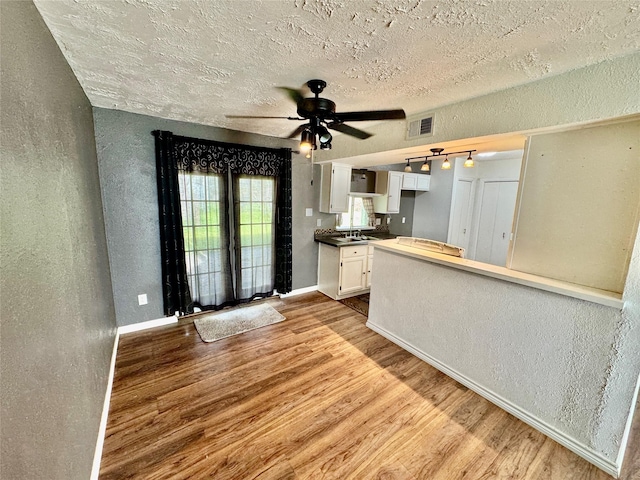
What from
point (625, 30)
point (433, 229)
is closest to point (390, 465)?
point (625, 30)

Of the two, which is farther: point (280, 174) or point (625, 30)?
point (280, 174)

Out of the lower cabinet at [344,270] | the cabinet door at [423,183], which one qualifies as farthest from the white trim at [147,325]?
the cabinet door at [423,183]

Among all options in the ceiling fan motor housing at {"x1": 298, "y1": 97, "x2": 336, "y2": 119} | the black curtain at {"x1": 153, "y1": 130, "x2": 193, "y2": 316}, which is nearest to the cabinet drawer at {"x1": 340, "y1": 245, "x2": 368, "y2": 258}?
the black curtain at {"x1": 153, "y1": 130, "x2": 193, "y2": 316}

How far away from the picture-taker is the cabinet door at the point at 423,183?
496cm

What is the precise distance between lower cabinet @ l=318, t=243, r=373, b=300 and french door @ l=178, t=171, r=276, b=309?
33.1 inches

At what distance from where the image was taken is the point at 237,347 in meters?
2.70

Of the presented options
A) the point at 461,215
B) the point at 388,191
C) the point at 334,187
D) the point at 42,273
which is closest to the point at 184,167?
the point at 334,187

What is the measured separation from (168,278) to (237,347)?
1.16 m

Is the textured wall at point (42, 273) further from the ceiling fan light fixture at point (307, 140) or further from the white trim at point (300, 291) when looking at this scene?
the white trim at point (300, 291)

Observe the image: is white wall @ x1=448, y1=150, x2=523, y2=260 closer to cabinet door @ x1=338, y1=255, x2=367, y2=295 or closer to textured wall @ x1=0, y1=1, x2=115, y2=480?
cabinet door @ x1=338, y1=255, x2=367, y2=295

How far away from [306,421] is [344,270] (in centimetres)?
226

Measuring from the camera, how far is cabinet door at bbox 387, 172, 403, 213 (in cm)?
456

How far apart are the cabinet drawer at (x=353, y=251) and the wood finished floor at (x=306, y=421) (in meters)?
1.43

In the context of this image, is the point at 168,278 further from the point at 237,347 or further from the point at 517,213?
the point at 517,213
